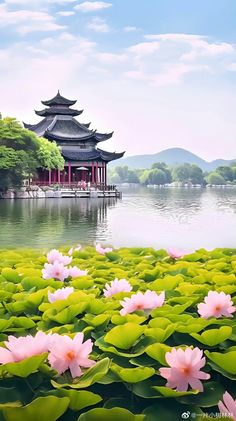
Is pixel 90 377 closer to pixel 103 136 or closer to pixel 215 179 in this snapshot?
pixel 103 136

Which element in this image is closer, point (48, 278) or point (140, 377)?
point (140, 377)

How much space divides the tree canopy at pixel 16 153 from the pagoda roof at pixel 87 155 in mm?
4670

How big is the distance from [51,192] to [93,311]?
24.5m

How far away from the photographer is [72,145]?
29859 mm

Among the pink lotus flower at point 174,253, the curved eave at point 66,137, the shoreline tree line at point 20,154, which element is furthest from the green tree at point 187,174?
the pink lotus flower at point 174,253

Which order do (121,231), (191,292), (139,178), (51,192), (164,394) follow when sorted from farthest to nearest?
(139,178), (51,192), (121,231), (191,292), (164,394)

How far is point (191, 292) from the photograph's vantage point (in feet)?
6.04

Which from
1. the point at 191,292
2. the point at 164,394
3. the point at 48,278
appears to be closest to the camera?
the point at 164,394

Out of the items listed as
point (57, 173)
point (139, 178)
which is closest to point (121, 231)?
point (57, 173)

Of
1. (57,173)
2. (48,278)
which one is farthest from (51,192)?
(48,278)

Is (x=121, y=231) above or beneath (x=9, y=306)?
beneath

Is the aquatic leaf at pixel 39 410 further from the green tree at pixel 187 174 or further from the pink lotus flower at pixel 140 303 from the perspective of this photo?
the green tree at pixel 187 174

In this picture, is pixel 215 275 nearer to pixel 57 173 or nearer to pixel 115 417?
pixel 115 417

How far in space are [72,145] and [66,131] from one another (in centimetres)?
95
